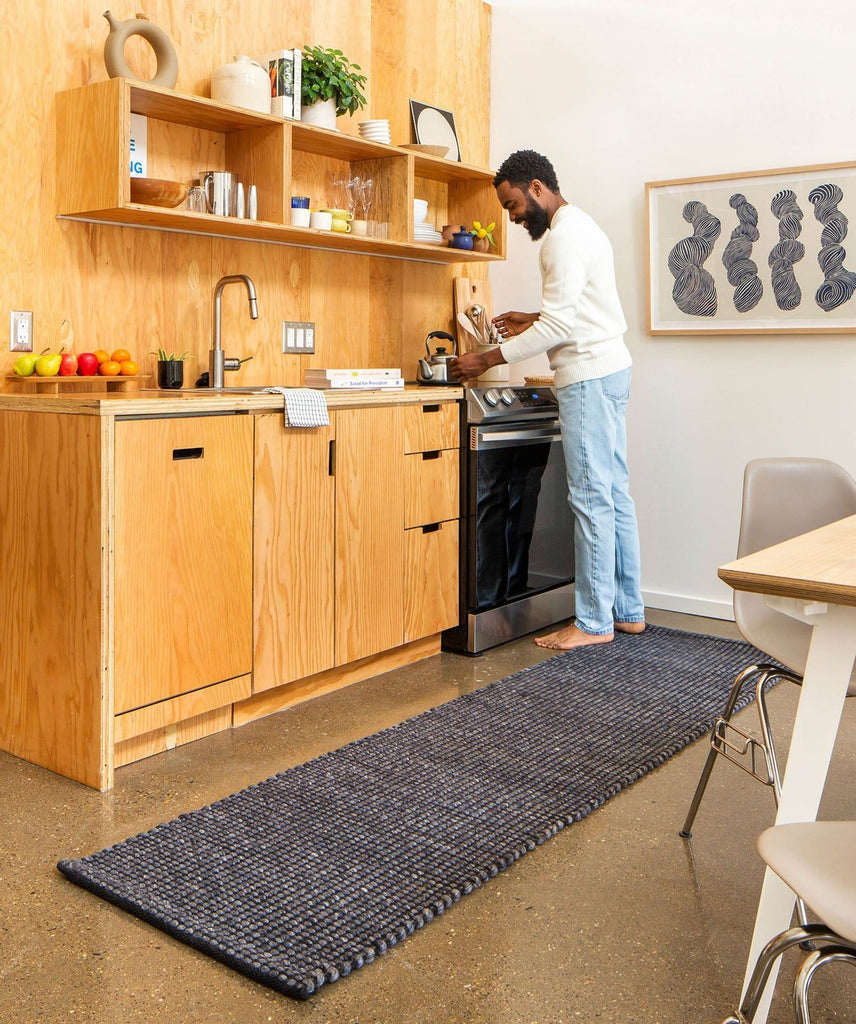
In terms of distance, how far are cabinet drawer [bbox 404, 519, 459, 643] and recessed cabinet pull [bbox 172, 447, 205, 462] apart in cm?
96

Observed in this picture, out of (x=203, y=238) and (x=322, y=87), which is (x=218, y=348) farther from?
(x=322, y=87)

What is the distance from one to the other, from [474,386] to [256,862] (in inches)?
84.7

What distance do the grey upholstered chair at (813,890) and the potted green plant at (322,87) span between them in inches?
117

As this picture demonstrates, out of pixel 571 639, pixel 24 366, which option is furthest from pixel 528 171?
pixel 24 366

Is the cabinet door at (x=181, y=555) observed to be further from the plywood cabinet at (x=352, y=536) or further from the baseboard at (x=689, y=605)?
the baseboard at (x=689, y=605)

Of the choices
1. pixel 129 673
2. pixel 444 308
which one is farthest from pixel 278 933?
pixel 444 308

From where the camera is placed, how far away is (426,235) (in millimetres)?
4156

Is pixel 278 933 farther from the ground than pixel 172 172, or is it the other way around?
pixel 172 172

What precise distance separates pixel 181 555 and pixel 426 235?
2011 mm

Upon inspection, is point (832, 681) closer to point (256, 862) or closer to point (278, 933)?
point (278, 933)

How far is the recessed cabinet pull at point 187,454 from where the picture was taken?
262 centimetres

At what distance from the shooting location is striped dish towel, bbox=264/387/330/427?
9.62 feet

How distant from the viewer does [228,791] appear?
2.54 m

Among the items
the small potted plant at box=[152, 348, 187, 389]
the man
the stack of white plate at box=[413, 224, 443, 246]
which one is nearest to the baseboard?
the man
